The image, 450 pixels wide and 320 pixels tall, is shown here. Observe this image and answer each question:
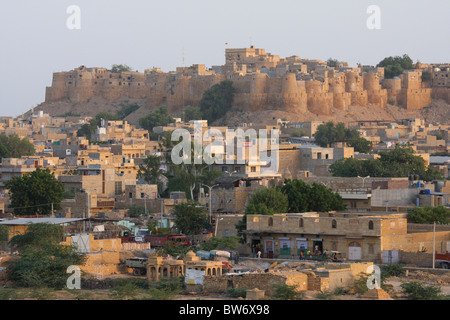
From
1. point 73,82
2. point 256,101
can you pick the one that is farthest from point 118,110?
point 256,101

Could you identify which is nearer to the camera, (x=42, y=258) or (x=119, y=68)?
(x=42, y=258)

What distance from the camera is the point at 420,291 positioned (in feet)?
89.0

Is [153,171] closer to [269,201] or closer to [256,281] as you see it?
[269,201]

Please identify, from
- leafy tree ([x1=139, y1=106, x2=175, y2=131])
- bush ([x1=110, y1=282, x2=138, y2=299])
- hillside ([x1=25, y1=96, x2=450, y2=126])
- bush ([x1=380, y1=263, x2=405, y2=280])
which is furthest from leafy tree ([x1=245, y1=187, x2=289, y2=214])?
hillside ([x1=25, y1=96, x2=450, y2=126])

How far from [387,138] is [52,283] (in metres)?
55.2

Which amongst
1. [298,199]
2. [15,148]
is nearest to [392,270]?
[298,199]

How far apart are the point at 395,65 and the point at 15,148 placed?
190ft

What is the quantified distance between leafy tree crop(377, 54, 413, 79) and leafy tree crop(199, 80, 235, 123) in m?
20.7

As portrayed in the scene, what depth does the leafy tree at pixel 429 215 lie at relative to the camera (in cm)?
3538

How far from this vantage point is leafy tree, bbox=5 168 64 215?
42.3m

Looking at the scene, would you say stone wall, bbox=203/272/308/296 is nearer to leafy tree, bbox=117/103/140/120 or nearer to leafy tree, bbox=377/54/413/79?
leafy tree, bbox=117/103/140/120

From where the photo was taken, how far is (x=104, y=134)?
7531 centimetres

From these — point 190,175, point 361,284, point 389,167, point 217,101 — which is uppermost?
point 217,101
